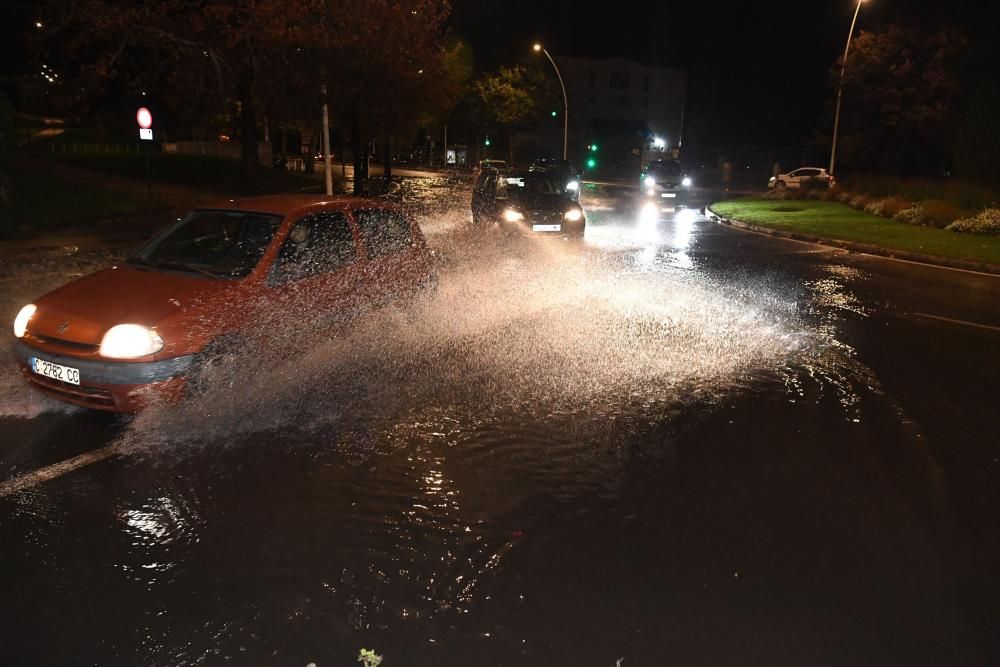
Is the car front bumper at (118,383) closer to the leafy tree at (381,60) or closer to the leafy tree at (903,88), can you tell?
the leafy tree at (381,60)

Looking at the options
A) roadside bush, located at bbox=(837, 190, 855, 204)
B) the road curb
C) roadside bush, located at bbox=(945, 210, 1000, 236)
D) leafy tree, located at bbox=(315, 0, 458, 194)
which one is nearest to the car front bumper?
the road curb

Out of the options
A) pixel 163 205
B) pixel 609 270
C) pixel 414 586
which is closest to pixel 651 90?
pixel 163 205

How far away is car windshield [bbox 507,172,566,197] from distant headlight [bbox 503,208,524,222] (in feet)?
1.34

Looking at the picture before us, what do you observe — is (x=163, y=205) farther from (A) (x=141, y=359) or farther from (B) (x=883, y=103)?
(B) (x=883, y=103)

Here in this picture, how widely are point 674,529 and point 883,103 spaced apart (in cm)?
4229

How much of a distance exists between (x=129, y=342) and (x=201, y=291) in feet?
2.20

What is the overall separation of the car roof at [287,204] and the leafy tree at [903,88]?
38188mm

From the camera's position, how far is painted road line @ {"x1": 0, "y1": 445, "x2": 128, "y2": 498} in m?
4.59

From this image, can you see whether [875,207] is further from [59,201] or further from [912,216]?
[59,201]

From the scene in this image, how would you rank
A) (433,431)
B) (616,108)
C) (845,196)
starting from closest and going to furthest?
1. (433,431)
2. (845,196)
3. (616,108)

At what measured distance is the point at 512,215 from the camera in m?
15.7

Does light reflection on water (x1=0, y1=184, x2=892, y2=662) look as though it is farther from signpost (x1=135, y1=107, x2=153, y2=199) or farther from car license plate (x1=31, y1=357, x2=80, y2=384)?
signpost (x1=135, y1=107, x2=153, y2=199)

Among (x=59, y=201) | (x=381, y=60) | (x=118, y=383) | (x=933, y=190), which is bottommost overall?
(x=118, y=383)

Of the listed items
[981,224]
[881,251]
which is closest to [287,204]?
[881,251]
